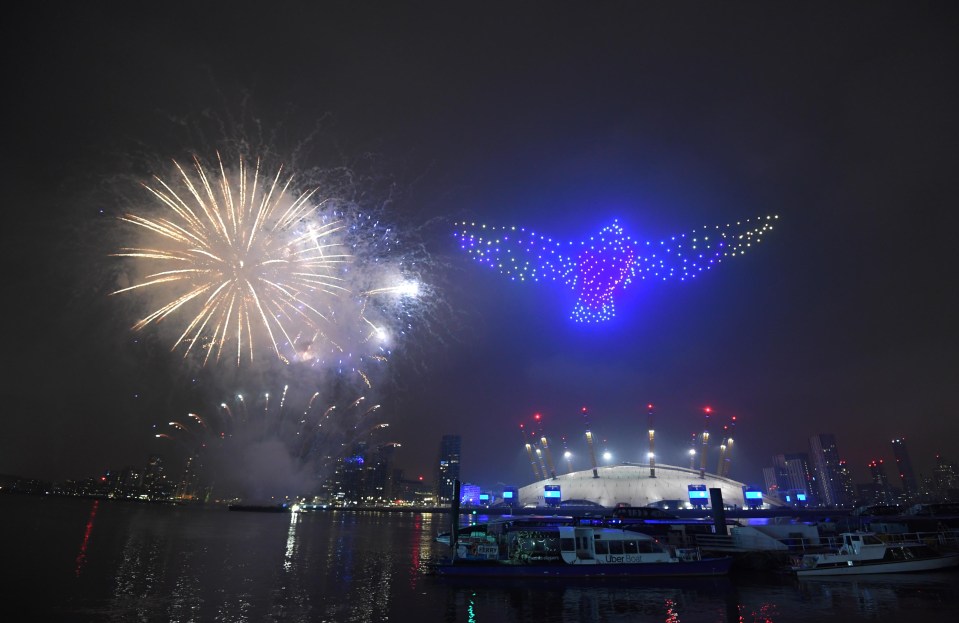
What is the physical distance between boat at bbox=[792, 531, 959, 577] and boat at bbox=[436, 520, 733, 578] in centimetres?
946

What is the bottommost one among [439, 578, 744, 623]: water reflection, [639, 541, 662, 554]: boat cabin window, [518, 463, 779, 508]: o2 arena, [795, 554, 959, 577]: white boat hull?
[439, 578, 744, 623]: water reflection

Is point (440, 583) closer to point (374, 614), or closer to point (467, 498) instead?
point (374, 614)

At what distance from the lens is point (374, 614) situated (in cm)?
3047

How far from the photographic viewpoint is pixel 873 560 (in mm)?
46719

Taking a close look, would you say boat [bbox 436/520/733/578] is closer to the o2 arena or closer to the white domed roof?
the o2 arena

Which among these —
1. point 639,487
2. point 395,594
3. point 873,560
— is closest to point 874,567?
point 873,560

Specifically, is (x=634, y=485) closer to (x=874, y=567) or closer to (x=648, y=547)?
(x=874, y=567)

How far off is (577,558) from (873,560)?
29.8 m

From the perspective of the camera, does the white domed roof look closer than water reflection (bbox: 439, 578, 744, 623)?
No

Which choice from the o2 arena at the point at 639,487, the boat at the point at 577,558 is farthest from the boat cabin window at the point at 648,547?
the o2 arena at the point at 639,487

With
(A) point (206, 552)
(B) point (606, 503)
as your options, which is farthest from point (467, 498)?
(A) point (206, 552)

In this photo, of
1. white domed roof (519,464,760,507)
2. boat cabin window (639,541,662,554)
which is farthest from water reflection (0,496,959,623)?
white domed roof (519,464,760,507)

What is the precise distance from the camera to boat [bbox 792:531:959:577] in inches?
1827

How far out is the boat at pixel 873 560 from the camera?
46.4m
